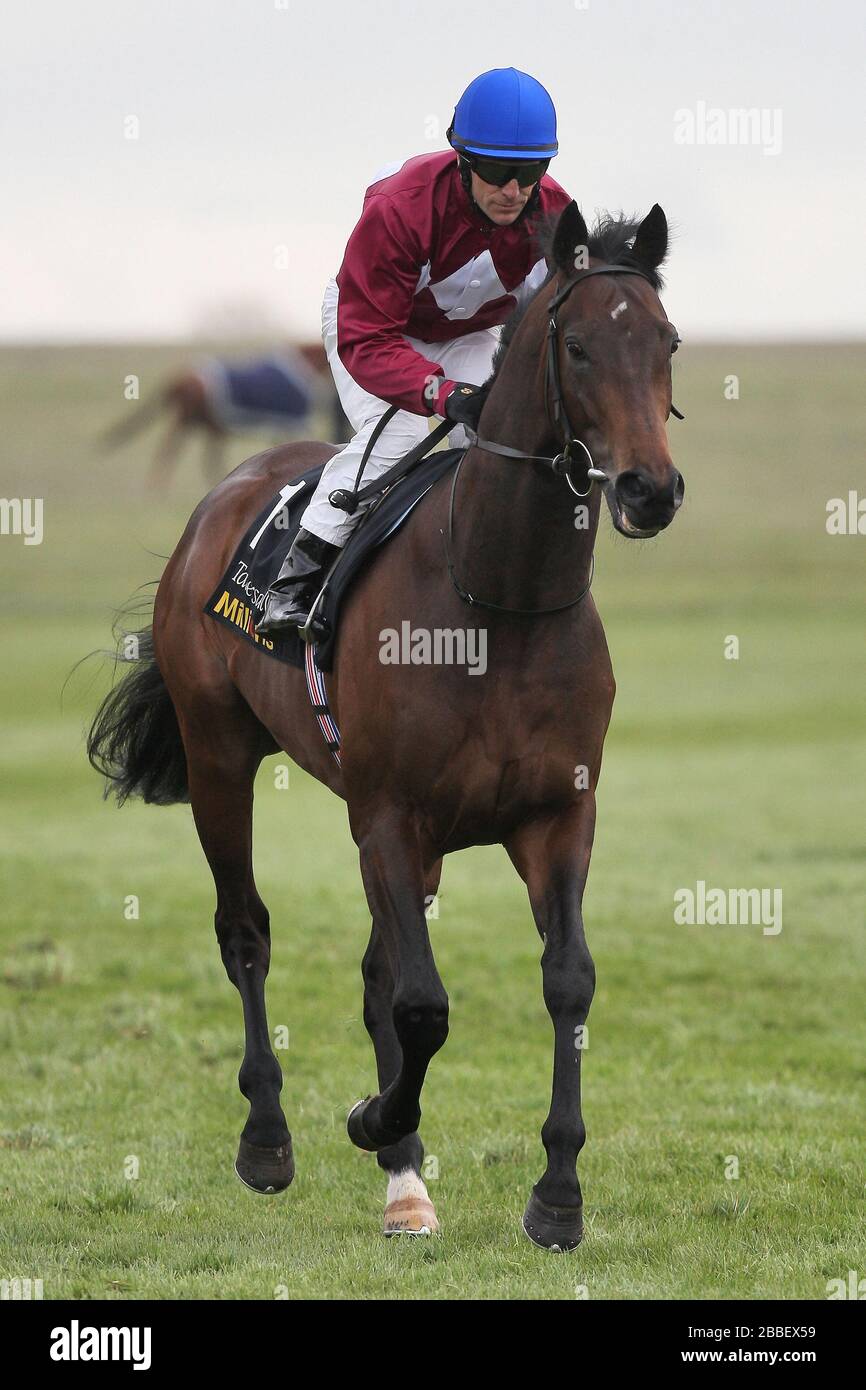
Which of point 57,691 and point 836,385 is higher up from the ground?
point 836,385

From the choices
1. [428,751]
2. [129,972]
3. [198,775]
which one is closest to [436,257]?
[428,751]

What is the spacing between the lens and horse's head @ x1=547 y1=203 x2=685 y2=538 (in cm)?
412

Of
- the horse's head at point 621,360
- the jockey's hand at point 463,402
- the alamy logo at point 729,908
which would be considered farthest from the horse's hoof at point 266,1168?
the alamy logo at point 729,908

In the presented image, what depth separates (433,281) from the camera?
5352 millimetres

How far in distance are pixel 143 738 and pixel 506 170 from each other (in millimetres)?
3247

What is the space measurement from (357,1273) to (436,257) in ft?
9.58

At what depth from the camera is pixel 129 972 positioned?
32.0 feet

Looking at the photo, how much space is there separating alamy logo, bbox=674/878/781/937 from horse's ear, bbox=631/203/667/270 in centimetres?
680

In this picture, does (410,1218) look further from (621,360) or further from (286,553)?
(621,360)

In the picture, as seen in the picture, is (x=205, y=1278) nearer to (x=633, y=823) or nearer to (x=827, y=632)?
(x=633, y=823)

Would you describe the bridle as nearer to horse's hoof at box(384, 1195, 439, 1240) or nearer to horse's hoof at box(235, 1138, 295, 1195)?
horse's hoof at box(384, 1195, 439, 1240)

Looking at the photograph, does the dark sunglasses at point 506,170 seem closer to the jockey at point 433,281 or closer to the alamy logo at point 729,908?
the jockey at point 433,281
